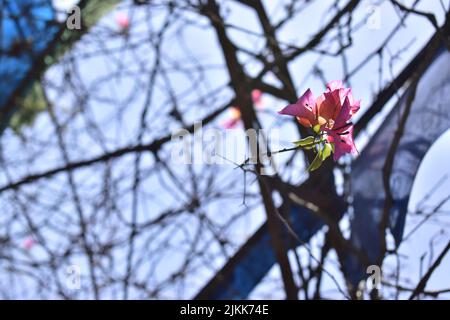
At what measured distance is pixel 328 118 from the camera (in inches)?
30.9

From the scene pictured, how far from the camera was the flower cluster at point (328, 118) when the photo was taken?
0.77 m

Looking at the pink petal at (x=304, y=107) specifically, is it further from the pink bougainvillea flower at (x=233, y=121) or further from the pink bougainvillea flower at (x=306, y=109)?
the pink bougainvillea flower at (x=233, y=121)

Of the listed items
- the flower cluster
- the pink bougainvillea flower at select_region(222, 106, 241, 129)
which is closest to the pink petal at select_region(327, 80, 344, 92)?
the flower cluster

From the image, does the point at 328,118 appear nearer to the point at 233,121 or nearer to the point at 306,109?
the point at 306,109

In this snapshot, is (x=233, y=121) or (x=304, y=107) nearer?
(x=304, y=107)

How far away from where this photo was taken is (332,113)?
0.78 metres

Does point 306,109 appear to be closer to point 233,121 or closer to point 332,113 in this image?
point 332,113

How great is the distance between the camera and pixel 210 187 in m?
1.79

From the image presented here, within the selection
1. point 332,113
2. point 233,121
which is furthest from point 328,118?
point 233,121

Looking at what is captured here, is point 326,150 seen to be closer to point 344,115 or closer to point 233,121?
point 344,115

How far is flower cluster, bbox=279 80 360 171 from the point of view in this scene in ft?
2.52

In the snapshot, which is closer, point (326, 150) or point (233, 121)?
point (326, 150)

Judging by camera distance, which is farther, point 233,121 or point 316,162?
point 233,121
